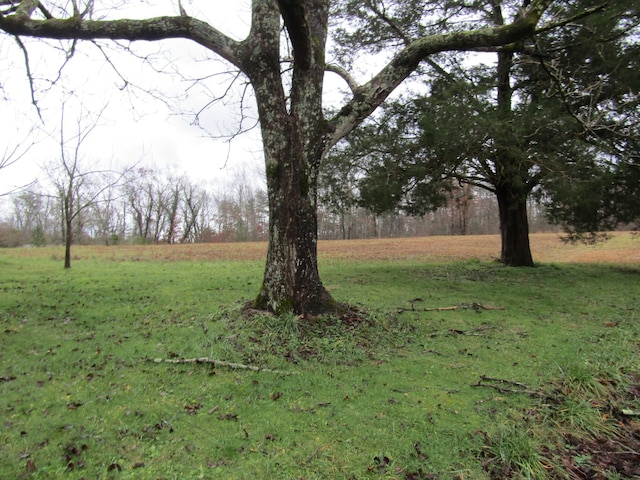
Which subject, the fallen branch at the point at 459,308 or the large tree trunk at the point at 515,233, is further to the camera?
the large tree trunk at the point at 515,233

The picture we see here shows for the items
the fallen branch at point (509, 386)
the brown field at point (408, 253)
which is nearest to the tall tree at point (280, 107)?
the fallen branch at point (509, 386)

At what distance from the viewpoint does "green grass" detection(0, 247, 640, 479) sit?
290 centimetres

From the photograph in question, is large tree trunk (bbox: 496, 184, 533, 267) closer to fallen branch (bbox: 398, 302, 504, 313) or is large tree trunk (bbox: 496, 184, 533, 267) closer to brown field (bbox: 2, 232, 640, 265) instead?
brown field (bbox: 2, 232, 640, 265)

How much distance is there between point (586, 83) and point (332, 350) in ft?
27.8

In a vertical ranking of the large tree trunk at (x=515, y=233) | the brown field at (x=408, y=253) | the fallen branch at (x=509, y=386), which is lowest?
the fallen branch at (x=509, y=386)

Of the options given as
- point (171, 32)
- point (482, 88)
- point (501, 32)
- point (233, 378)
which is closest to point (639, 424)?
point (233, 378)

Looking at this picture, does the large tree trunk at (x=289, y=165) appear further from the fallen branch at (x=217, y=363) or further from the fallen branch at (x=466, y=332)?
the fallen branch at (x=466, y=332)

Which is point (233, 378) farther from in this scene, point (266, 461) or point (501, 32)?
point (501, 32)

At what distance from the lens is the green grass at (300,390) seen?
2896 mm

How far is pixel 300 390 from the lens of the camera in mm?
4027

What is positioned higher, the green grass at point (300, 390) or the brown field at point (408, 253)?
the brown field at point (408, 253)

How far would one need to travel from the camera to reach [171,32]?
18.6 feet

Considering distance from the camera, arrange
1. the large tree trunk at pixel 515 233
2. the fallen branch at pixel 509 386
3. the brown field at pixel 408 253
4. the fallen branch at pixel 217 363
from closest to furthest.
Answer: the fallen branch at pixel 509 386, the fallen branch at pixel 217 363, the large tree trunk at pixel 515 233, the brown field at pixel 408 253

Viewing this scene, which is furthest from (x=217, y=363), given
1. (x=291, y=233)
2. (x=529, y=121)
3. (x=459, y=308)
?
(x=529, y=121)
